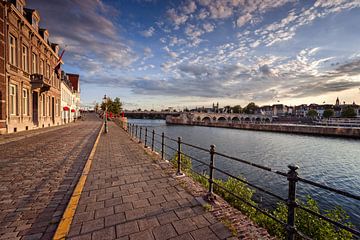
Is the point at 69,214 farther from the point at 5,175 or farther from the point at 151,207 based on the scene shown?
the point at 5,175

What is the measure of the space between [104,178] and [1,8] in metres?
16.0

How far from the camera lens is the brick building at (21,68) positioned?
13.1 metres

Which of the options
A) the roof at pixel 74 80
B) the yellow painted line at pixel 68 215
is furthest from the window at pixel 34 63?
the roof at pixel 74 80

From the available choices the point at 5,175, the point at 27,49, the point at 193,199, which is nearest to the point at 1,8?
the point at 27,49

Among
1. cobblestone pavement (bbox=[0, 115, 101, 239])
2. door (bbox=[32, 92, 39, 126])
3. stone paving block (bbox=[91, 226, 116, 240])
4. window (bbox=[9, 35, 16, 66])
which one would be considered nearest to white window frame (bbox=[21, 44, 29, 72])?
window (bbox=[9, 35, 16, 66])

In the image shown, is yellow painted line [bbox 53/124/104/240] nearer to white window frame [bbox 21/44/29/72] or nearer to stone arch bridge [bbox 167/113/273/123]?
white window frame [bbox 21/44/29/72]

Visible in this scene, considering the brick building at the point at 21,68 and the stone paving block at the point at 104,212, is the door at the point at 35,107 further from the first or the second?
the stone paving block at the point at 104,212

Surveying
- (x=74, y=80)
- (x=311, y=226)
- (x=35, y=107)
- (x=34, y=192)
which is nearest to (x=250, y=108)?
(x=74, y=80)

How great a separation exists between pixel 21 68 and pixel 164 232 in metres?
19.6

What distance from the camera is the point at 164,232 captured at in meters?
Answer: 2.72

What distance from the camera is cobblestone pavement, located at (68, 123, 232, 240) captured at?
269cm

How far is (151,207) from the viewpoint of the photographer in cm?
341

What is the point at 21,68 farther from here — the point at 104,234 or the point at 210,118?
the point at 210,118

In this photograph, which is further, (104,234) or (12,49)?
(12,49)
